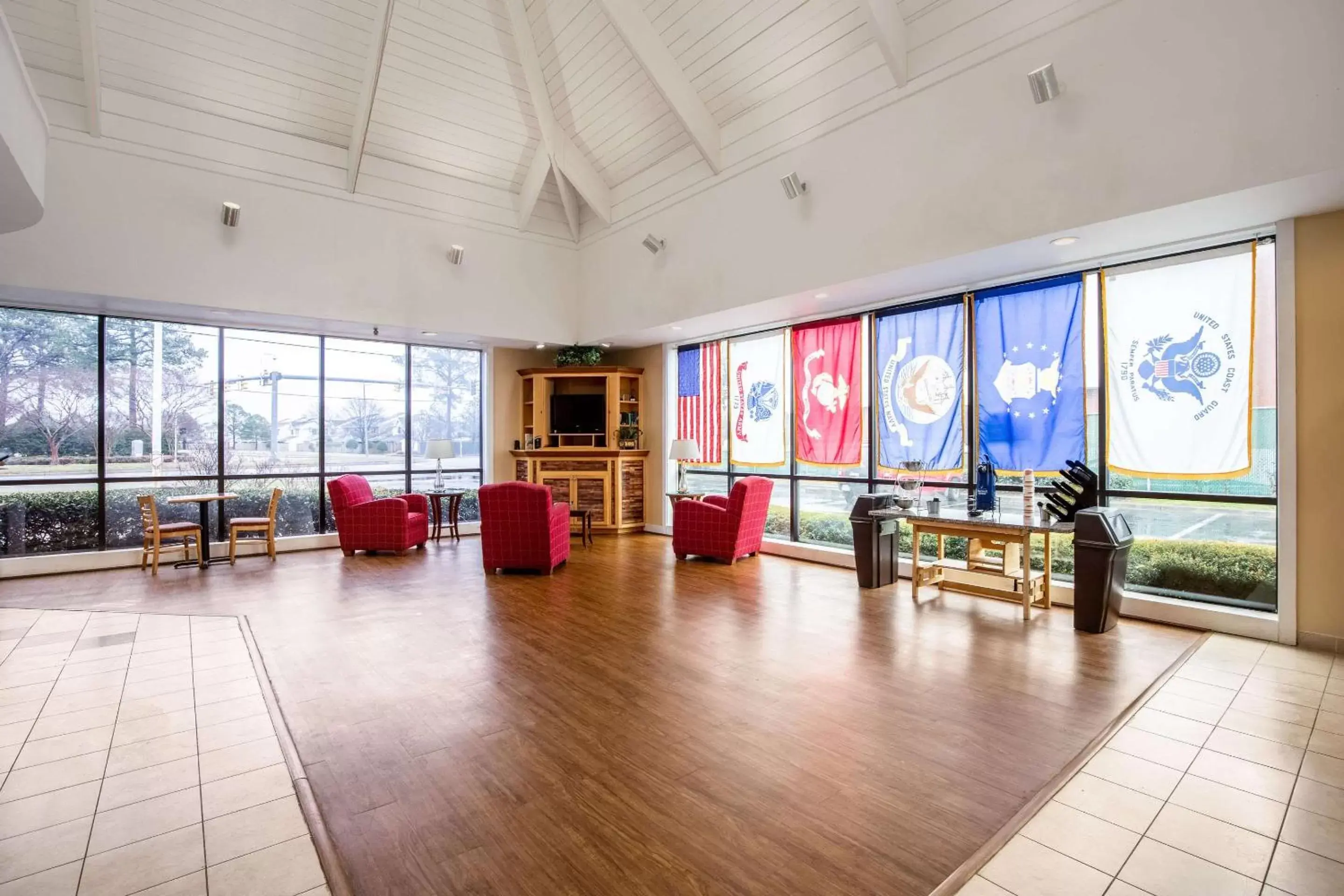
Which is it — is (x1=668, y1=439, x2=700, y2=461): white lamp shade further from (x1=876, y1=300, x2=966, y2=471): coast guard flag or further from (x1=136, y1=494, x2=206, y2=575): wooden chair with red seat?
(x1=136, y1=494, x2=206, y2=575): wooden chair with red seat

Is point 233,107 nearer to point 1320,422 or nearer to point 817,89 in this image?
point 817,89

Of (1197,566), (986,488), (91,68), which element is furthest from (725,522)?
(91,68)

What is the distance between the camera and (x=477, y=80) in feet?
23.6

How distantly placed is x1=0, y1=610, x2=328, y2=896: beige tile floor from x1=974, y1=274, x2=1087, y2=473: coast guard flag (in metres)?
5.68

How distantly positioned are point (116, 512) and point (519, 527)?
4772 mm

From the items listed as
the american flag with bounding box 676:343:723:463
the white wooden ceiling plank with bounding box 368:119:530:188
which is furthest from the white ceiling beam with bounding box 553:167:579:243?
the american flag with bounding box 676:343:723:463

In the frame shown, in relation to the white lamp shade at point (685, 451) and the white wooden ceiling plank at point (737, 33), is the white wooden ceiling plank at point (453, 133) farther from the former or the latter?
the white lamp shade at point (685, 451)

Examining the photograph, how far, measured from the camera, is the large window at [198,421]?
687 centimetres

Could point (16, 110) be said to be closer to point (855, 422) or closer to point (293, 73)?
point (293, 73)

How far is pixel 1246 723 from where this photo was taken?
10.3 ft

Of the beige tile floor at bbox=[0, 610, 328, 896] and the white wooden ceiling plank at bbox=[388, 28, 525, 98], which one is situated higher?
the white wooden ceiling plank at bbox=[388, 28, 525, 98]

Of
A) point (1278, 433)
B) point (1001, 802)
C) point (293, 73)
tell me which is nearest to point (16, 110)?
point (293, 73)

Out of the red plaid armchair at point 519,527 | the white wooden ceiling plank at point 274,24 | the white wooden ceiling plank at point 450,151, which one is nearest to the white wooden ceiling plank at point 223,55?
the white wooden ceiling plank at point 274,24

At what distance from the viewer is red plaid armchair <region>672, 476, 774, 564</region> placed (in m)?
7.12
